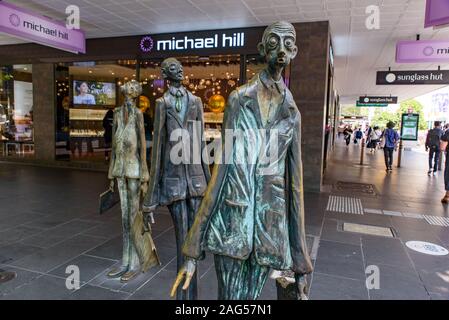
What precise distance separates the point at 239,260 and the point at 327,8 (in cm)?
675

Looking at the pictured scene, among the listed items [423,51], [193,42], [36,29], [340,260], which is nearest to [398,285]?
[340,260]

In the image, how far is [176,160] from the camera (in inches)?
107

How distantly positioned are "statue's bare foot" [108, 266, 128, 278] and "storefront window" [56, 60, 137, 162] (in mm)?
8266

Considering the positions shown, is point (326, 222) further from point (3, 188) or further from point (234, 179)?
point (3, 188)

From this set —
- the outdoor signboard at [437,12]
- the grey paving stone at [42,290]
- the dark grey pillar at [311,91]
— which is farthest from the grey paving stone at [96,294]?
the dark grey pillar at [311,91]

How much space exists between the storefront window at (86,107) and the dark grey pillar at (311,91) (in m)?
5.32

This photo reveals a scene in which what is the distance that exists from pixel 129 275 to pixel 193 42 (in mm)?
7035

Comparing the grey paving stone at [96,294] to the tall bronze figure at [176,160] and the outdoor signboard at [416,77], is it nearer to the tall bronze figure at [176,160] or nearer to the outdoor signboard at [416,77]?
the tall bronze figure at [176,160]

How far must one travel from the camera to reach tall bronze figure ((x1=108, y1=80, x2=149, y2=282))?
11.2 feet

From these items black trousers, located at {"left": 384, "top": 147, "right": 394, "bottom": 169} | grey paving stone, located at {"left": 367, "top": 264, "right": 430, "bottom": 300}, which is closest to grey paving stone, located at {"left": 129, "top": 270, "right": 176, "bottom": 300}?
grey paving stone, located at {"left": 367, "top": 264, "right": 430, "bottom": 300}

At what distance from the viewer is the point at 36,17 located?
671cm

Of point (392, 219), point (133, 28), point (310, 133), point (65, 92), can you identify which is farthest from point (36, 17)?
point (392, 219)

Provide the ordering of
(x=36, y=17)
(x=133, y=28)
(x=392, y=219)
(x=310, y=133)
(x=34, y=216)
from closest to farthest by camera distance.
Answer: (x=34, y=216) < (x=392, y=219) < (x=36, y=17) < (x=310, y=133) < (x=133, y=28)

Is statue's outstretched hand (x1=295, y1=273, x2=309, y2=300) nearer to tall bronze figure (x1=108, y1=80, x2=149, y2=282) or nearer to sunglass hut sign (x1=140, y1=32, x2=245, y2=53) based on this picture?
tall bronze figure (x1=108, y1=80, x2=149, y2=282)
